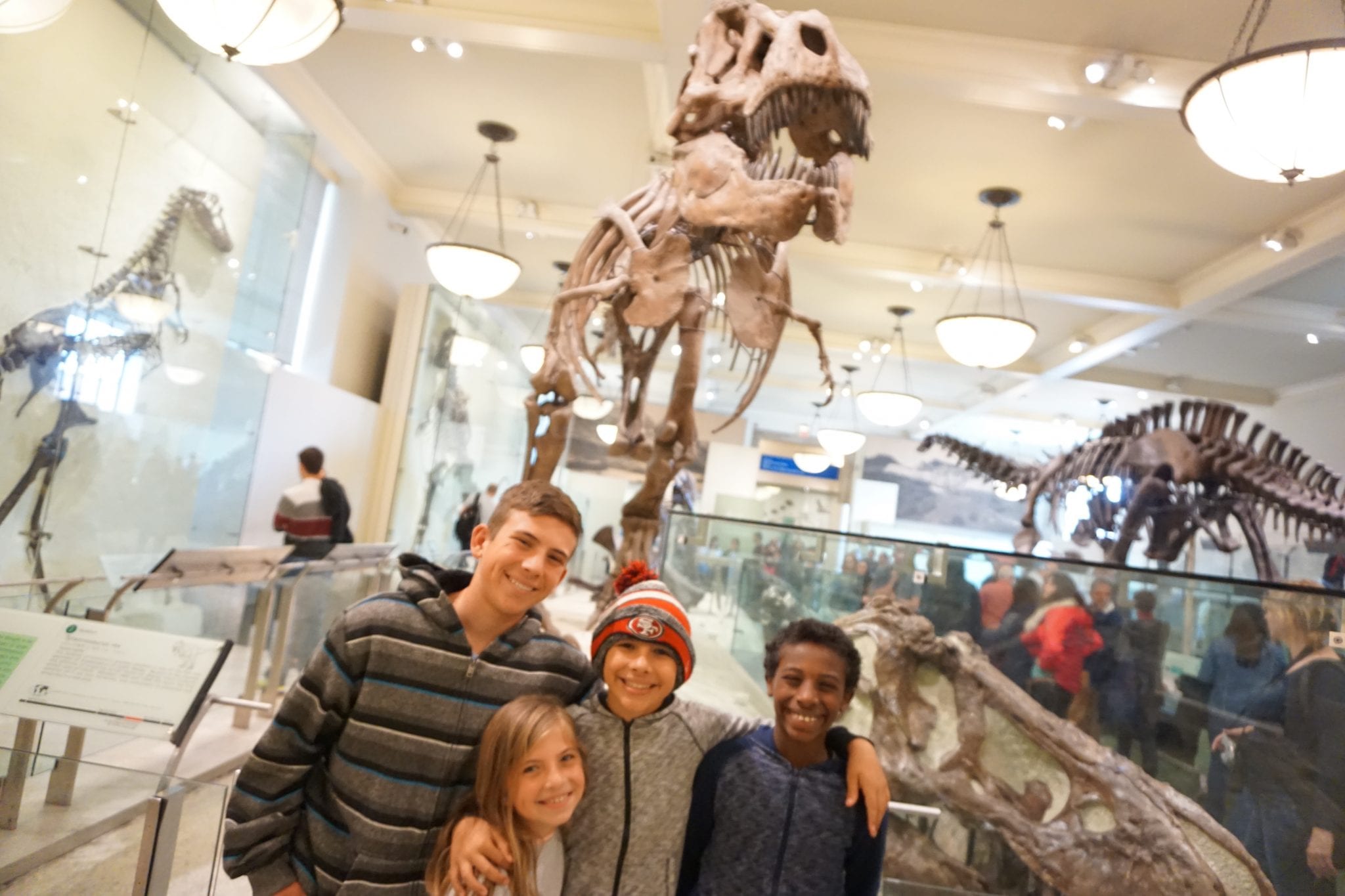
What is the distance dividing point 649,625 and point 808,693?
35 cm

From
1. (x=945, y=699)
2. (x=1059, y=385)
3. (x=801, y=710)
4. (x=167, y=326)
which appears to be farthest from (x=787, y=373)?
(x=801, y=710)

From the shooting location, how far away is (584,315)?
143 inches

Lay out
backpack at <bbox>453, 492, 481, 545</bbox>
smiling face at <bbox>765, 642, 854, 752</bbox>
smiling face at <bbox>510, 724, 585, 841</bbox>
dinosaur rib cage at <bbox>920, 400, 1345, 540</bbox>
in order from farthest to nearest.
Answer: backpack at <bbox>453, 492, 481, 545</bbox> → dinosaur rib cage at <bbox>920, 400, 1345, 540</bbox> → smiling face at <bbox>765, 642, 854, 752</bbox> → smiling face at <bbox>510, 724, 585, 841</bbox>

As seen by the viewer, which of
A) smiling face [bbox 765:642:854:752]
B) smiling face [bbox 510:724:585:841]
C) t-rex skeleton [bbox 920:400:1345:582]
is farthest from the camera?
t-rex skeleton [bbox 920:400:1345:582]

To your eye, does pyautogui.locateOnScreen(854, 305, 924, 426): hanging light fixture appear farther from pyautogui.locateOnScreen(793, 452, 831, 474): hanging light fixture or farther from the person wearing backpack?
the person wearing backpack

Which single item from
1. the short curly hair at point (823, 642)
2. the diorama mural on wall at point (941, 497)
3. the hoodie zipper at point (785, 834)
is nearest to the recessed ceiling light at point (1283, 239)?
the short curly hair at point (823, 642)

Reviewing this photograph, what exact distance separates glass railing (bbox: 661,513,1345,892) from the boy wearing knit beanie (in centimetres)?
127

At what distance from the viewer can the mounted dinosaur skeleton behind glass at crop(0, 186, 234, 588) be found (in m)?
4.07

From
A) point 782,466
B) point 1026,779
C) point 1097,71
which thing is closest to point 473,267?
point 1097,71

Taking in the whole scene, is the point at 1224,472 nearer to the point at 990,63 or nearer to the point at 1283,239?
the point at 1283,239

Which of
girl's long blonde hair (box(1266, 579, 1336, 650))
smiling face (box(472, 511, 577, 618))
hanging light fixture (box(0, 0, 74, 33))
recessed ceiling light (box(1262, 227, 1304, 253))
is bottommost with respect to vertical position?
smiling face (box(472, 511, 577, 618))

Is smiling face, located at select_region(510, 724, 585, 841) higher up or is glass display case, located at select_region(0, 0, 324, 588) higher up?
glass display case, located at select_region(0, 0, 324, 588)

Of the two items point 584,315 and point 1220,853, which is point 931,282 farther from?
point 1220,853

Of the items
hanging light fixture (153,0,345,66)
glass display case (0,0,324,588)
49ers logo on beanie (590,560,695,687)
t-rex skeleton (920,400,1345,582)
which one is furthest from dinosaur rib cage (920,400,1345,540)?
glass display case (0,0,324,588)
